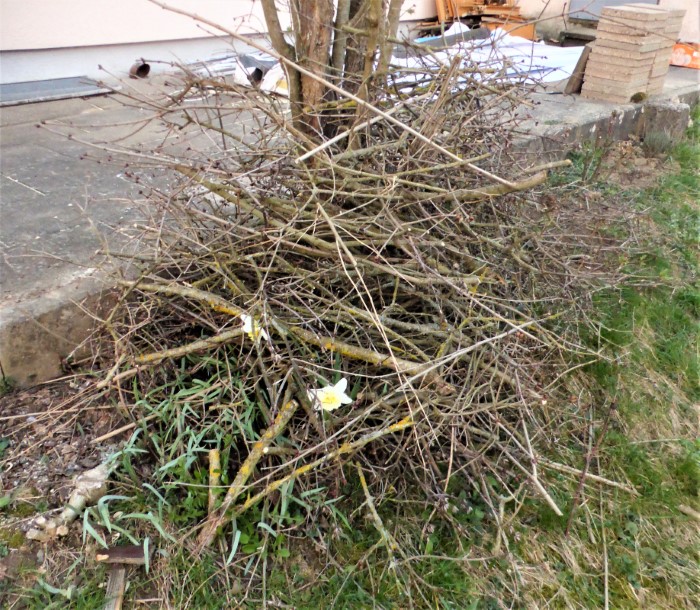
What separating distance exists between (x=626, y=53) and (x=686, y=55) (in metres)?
3.06

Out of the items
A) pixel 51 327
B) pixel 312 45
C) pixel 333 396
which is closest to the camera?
pixel 333 396

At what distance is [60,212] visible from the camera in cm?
315

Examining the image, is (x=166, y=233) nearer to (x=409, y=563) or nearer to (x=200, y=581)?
(x=200, y=581)

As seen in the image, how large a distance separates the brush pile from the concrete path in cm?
22

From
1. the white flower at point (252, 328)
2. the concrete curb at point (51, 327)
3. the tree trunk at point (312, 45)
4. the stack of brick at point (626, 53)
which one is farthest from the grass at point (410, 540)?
the stack of brick at point (626, 53)

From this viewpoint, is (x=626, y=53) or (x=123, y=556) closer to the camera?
(x=123, y=556)

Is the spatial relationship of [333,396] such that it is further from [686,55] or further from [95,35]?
[686,55]

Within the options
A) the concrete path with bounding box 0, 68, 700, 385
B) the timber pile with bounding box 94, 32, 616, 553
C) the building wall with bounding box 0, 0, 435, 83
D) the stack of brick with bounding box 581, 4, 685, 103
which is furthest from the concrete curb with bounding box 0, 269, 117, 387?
the stack of brick with bounding box 581, 4, 685, 103

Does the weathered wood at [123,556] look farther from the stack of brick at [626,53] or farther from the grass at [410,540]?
the stack of brick at [626,53]

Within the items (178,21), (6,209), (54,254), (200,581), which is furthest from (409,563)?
(178,21)

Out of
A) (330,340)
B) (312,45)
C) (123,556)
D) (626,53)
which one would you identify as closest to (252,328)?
(330,340)

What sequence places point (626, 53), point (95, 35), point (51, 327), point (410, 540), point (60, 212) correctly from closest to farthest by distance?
point (410, 540) < point (51, 327) < point (60, 212) < point (626, 53) < point (95, 35)

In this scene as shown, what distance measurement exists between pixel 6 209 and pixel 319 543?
2.21 metres

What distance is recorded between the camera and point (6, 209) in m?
3.14
